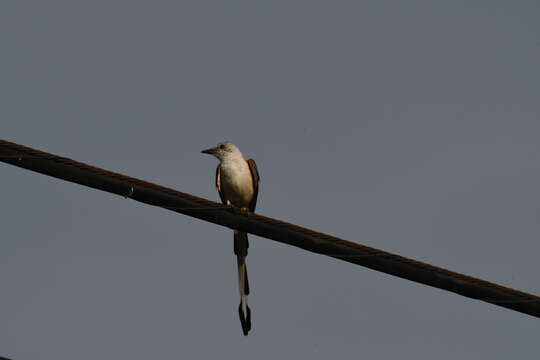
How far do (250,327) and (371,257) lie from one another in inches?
82.3

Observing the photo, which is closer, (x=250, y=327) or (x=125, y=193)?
(x=125, y=193)

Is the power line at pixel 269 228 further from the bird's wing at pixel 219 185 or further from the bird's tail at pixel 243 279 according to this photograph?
the bird's wing at pixel 219 185

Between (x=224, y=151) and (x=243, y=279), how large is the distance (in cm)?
253

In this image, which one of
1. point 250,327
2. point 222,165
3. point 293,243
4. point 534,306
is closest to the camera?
point 534,306

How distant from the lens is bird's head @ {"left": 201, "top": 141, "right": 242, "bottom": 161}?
9875mm

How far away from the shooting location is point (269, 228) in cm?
559

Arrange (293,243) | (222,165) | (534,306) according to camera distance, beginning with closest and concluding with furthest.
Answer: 1. (534,306)
2. (293,243)
3. (222,165)

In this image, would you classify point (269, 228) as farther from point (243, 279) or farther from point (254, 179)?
point (254, 179)

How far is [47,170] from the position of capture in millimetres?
5273

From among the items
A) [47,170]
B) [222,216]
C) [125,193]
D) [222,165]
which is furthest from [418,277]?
[222,165]

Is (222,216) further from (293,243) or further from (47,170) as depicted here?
(47,170)

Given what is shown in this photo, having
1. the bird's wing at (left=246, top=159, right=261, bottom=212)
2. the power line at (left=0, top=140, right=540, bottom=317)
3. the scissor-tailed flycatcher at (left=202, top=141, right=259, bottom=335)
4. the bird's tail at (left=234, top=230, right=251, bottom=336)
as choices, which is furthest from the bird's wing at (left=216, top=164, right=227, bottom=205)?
the power line at (left=0, top=140, right=540, bottom=317)

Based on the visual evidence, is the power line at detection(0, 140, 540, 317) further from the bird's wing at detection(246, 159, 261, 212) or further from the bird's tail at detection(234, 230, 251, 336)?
the bird's wing at detection(246, 159, 261, 212)

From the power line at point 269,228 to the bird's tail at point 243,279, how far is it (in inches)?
65.9
